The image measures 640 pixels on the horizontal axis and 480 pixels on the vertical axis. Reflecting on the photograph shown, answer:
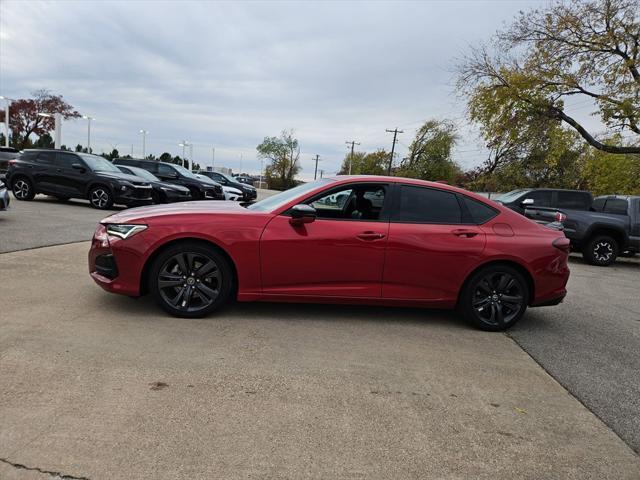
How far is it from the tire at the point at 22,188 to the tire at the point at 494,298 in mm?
14281

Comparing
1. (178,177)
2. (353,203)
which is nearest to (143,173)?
(178,177)

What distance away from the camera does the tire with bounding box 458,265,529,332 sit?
4.88 m

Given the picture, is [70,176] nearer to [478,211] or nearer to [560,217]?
[478,211]

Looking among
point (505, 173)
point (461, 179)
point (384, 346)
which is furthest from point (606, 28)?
point (461, 179)

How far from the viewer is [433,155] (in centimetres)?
7319

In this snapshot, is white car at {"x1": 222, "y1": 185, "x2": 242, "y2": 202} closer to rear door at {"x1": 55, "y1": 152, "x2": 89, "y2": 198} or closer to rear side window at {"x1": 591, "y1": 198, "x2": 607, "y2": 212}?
rear door at {"x1": 55, "y1": 152, "x2": 89, "y2": 198}

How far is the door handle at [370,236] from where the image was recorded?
4600 mm

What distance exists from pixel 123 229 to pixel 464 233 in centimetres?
332

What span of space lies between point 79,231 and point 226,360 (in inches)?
278

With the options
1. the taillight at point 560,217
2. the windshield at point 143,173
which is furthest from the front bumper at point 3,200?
the taillight at point 560,217

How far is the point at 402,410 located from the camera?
120 inches

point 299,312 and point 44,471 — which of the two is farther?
point 299,312

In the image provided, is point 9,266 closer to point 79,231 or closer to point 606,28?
point 79,231

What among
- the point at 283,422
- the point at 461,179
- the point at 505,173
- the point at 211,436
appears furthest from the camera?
the point at 461,179
